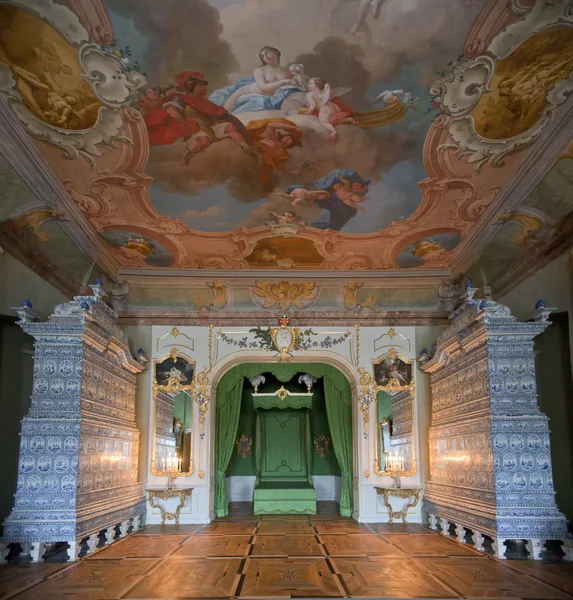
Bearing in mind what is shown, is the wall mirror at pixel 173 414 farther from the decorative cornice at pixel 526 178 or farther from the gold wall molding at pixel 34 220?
the decorative cornice at pixel 526 178

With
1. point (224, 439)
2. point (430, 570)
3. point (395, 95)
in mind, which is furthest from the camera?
point (224, 439)

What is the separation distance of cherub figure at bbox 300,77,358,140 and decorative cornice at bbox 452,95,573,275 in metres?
1.98

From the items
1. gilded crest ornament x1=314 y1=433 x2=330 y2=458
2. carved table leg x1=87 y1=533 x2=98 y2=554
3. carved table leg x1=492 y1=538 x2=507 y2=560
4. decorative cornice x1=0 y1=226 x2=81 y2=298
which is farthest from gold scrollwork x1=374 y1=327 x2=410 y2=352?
carved table leg x1=87 y1=533 x2=98 y2=554

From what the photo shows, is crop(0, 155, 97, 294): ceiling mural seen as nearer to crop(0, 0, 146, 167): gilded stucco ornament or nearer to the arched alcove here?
crop(0, 0, 146, 167): gilded stucco ornament

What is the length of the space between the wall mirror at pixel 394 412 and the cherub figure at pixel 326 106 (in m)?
5.84

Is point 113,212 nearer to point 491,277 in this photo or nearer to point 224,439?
point 224,439

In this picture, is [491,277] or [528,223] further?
[491,277]

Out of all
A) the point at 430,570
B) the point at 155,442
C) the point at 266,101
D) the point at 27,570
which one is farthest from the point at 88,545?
the point at 266,101

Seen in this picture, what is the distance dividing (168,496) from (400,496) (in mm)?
3969

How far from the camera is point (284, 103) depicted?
575 cm

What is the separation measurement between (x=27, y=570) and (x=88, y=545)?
1197mm

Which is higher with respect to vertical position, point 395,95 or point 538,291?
point 395,95

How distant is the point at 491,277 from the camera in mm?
9875

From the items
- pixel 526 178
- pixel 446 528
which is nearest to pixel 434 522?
pixel 446 528
